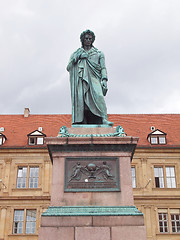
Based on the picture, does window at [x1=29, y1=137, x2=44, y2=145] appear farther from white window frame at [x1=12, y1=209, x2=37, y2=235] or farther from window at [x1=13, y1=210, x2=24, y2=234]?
Answer: window at [x1=13, y1=210, x2=24, y2=234]

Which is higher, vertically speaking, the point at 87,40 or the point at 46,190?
the point at 87,40

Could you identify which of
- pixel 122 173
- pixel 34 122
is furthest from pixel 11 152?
pixel 122 173

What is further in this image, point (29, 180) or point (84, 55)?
point (29, 180)

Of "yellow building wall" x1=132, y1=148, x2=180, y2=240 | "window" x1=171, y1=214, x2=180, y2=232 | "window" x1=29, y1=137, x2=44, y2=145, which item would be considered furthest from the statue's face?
"window" x1=171, y1=214, x2=180, y2=232

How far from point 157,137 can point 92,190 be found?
23.9m

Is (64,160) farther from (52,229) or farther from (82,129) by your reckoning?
(52,229)

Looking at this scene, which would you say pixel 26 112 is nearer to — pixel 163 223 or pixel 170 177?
pixel 170 177

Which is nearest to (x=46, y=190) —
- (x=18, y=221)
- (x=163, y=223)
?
(x=18, y=221)

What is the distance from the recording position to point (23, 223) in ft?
86.4

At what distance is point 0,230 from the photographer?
85.6 ft

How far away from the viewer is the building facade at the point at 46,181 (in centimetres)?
2639

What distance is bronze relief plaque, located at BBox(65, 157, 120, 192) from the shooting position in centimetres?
644

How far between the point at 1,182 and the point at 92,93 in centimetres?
2159

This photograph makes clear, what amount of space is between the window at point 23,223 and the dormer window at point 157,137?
1203 cm
